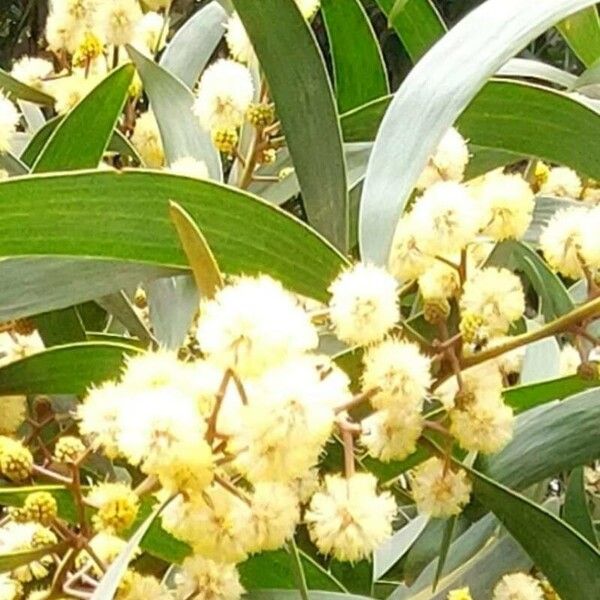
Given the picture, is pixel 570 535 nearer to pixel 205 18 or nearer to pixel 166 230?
pixel 166 230

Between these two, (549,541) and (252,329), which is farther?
(549,541)

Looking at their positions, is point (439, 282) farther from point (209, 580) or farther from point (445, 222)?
point (209, 580)

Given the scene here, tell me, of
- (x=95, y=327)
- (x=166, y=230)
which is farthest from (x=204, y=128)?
(x=166, y=230)

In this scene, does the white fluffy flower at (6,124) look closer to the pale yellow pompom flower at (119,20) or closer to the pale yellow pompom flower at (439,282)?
the pale yellow pompom flower at (119,20)

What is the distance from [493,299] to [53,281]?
0.21m

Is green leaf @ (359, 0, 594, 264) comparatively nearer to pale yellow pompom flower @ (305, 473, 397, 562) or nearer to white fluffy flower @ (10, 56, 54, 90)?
pale yellow pompom flower @ (305, 473, 397, 562)

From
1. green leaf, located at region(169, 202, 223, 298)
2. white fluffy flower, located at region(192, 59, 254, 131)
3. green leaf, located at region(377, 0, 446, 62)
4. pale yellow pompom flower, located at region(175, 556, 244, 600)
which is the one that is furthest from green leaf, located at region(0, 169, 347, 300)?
green leaf, located at region(377, 0, 446, 62)

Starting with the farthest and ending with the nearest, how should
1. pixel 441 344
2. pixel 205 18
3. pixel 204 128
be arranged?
pixel 205 18 < pixel 204 128 < pixel 441 344

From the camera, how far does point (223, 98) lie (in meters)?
0.77

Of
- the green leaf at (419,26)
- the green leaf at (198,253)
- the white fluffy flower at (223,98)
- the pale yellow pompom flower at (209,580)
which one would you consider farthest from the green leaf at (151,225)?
the green leaf at (419,26)

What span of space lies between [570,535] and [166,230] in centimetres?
25

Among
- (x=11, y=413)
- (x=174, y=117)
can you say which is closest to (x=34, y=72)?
(x=174, y=117)

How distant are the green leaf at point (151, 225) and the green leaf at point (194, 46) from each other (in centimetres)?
45

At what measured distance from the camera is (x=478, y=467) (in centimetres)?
69
